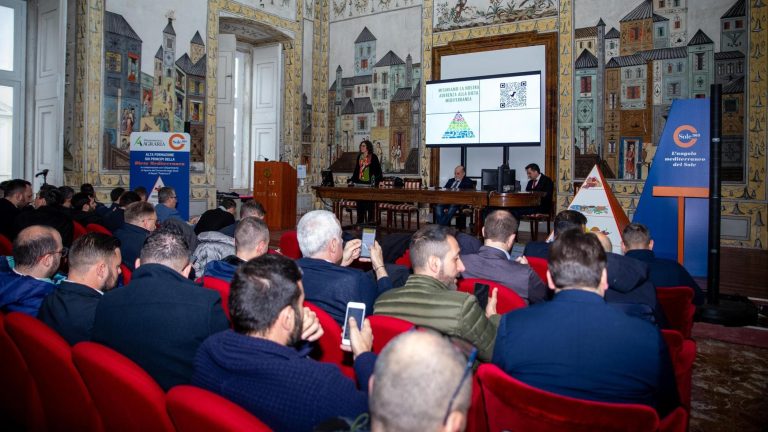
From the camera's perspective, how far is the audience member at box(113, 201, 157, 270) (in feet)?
12.5

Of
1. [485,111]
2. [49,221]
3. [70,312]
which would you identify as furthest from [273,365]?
[485,111]

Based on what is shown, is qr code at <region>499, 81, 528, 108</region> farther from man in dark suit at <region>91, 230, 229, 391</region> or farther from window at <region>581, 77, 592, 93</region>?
man in dark suit at <region>91, 230, 229, 391</region>

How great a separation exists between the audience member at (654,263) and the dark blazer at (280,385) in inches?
93.5

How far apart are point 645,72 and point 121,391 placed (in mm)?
9566

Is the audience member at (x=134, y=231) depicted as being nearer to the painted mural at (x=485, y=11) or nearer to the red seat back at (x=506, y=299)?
the red seat back at (x=506, y=299)

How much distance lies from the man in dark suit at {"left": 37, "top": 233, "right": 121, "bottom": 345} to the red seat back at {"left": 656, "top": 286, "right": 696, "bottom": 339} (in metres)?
2.64

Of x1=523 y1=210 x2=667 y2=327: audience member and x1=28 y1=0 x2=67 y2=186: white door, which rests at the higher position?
x1=28 y1=0 x2=67 y2=186: white door

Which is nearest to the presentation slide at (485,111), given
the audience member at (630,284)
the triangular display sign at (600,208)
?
the triangular display sign at (600,208)

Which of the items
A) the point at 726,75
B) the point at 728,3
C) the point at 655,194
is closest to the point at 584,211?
the point at 655,194

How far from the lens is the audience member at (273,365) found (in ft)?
4.29

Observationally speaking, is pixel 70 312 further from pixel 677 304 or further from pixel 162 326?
pixel 677 304

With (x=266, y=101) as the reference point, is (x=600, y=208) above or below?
below

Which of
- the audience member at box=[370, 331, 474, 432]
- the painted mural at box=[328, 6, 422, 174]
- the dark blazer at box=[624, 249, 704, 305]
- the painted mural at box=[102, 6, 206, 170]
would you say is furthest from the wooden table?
the audience member at box=[370, 331, 474, 432]

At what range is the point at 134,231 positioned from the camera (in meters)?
3.88
